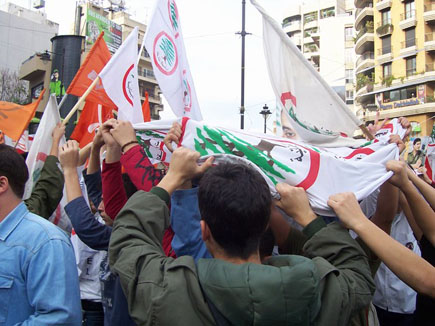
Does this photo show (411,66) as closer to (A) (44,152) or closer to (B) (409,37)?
(B) (409,37)

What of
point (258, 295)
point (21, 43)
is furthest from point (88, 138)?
point (21, 43)

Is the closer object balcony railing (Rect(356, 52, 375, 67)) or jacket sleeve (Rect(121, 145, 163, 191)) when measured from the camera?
jacket sleeve (Rect(121, 145, 163, 191))

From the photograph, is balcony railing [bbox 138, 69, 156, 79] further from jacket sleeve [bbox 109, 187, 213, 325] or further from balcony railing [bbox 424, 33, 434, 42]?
jacket sleeve [bbox 109, 187, 213, 325]

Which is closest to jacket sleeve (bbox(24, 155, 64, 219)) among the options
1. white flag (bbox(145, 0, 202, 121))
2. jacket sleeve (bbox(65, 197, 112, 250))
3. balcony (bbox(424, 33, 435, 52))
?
jacket sleeve (bbox(65, 197, 112, 250))

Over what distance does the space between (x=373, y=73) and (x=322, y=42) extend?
2043 cm

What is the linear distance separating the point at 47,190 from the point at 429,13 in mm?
41227

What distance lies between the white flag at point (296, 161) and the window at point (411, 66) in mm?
41082

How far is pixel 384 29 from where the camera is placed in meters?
41.9

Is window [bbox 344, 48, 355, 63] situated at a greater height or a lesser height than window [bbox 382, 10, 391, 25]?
greater

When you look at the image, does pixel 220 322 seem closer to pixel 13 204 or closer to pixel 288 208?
pixel 288 208

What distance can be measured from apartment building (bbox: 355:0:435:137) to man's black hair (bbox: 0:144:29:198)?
3610 cm

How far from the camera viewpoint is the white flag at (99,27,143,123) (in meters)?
3.43

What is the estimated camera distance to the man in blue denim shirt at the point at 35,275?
1809mm

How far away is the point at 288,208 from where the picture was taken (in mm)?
1917
